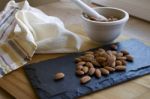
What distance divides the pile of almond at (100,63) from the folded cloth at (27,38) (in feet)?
0.21

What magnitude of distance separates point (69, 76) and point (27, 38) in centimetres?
16

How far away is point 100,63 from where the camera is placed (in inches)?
24.6

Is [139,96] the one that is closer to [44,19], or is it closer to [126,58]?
[126,58]

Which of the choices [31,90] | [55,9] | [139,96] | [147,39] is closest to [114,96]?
[139,96]

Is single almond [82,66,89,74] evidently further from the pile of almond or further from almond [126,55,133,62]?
almond [126,55,133,62]

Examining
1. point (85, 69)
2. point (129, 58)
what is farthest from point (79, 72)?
point (129, 58)

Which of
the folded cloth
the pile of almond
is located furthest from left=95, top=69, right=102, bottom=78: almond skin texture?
the folded cloth

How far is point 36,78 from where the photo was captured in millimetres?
596

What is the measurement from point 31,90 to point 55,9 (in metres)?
0.51

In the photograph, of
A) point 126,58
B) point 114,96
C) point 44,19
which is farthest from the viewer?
point 44,19

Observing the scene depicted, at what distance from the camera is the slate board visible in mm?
544

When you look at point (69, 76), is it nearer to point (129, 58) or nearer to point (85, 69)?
point (85, 69)

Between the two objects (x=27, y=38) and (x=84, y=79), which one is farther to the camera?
(x=27, y=38)

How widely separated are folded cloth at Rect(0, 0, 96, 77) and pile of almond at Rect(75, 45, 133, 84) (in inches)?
2.5
